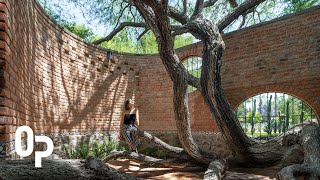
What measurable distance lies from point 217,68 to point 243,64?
2991 mm

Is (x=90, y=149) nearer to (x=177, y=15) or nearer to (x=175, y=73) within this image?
(x=175, y=73)

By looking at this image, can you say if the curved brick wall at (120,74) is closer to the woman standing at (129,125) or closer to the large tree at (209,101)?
the woman standing at (129,125)

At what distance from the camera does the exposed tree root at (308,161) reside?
4.11 metres

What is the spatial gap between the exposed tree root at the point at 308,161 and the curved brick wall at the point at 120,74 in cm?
192

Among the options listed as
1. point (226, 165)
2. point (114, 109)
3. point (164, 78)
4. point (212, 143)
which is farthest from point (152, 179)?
point (164, 78)

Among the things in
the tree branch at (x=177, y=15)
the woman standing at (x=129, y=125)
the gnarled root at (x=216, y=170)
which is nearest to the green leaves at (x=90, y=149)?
the woman standing at (x=129, y=125)

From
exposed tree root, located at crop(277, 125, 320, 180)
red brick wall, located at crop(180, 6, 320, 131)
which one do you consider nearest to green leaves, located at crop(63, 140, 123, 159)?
red brick wall, located at crop(180, 6, 320, 131)

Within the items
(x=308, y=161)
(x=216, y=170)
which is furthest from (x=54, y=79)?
(x=308, y=161)

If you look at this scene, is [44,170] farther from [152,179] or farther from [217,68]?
[217,68]

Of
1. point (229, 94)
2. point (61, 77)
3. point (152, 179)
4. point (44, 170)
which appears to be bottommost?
point (152, 179)

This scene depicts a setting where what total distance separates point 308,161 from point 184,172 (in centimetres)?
259

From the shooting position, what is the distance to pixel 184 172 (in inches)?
241

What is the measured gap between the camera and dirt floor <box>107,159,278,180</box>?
5.54m

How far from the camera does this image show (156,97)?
10906 mm
